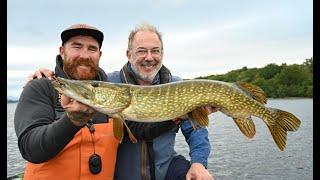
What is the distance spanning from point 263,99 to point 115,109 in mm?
1364

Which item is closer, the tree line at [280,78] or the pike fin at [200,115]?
the pike fin at [200,115]

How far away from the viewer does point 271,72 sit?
4472 centimetres

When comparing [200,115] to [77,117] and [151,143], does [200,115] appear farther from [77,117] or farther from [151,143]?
[77,117]

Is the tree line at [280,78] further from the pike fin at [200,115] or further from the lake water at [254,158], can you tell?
the pike fin at [200,115]

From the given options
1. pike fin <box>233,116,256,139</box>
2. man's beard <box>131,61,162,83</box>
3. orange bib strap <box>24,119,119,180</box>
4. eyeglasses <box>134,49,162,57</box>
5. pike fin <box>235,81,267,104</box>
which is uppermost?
eyeglasses <box>134,49,162,57</box>

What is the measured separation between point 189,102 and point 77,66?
3.71ft

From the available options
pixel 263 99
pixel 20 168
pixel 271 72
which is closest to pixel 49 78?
pixel 263 99

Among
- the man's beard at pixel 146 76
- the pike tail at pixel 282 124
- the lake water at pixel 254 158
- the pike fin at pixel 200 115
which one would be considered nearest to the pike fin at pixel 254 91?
the pike tail at pixel 282 124

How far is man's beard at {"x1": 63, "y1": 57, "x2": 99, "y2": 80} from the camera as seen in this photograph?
3.86 meters

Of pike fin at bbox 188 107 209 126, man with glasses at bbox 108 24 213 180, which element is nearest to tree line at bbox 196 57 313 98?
man with glasses at bbox 108 24 213 180

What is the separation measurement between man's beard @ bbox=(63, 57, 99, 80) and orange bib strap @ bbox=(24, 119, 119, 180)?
1.66 feet

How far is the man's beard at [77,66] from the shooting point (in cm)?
386

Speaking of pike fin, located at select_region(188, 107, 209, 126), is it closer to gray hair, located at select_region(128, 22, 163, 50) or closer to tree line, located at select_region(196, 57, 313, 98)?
gray hair, located at select_region(128, 22, 163, 50)

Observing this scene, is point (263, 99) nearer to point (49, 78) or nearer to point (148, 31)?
point (148, 31)
